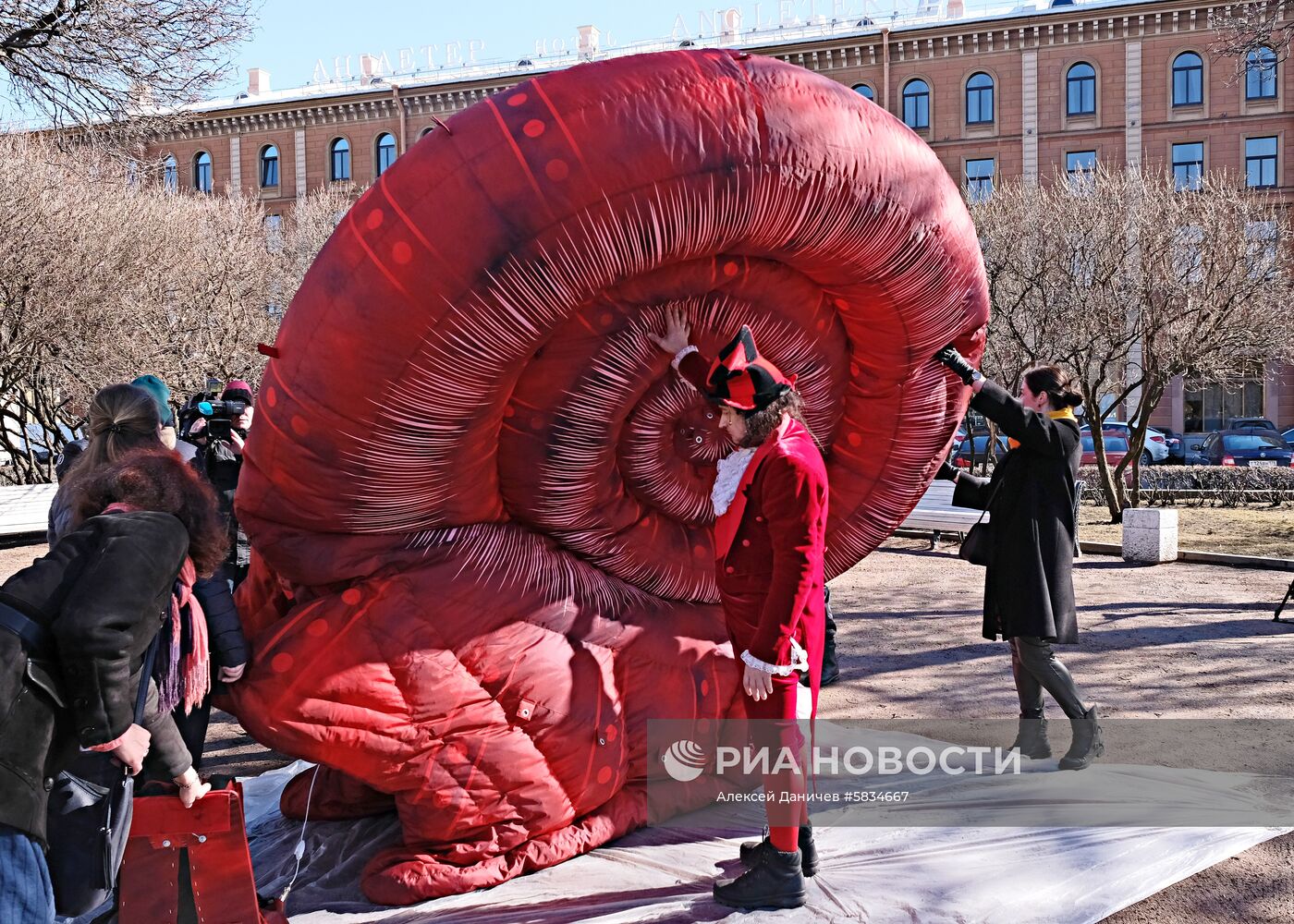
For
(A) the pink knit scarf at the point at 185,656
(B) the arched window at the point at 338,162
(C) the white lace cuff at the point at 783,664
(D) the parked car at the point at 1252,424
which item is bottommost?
(C) the white lace cuff at the point at 783,664

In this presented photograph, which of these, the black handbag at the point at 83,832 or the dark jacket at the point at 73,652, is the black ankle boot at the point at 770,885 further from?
the dark jacket at the point at 73,652

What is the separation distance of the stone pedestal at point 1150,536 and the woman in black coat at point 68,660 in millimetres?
11475

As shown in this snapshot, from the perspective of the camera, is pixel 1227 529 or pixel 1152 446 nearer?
pixel 1227 529

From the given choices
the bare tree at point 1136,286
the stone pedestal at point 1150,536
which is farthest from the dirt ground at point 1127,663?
the bare tree at point 1136,286

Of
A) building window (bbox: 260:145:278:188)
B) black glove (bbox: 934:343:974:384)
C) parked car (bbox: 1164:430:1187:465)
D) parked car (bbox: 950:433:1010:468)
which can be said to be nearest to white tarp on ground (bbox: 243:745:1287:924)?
black glove (bbox: 934:343:974:384)

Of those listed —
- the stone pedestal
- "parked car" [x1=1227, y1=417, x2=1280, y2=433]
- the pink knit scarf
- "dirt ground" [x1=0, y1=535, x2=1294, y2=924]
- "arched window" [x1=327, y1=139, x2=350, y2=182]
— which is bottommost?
"dirt ground" [x1=0, y1=535, x2=1294, y2=924]

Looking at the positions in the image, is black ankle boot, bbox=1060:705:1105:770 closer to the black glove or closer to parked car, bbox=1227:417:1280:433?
the black glove

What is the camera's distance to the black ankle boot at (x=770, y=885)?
3.38m

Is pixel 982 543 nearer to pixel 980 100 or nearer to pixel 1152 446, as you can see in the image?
pixel 1152 446

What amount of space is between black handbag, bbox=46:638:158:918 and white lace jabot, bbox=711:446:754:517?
193 centimetres

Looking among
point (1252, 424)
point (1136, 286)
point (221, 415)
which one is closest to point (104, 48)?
point (221, 415)

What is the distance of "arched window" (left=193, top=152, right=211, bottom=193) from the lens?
40.0 meters

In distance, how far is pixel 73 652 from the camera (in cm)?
228

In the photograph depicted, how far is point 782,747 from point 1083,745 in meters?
1.94
